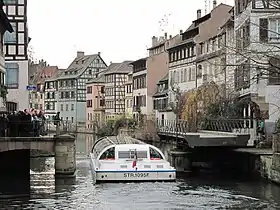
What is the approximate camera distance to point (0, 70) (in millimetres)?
44062

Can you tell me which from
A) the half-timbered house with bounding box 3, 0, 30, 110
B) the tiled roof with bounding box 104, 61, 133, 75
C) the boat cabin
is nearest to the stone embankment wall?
the boat cabin

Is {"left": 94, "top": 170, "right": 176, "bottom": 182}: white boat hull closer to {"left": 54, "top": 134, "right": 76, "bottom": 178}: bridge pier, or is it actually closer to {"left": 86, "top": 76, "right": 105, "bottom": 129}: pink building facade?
{"left": 54, "top": 134, "right": 76, "bottom": 178}: bridge pier

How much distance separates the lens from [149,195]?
2950 centimetres

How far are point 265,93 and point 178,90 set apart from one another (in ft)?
101

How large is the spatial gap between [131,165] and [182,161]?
33.8 feet

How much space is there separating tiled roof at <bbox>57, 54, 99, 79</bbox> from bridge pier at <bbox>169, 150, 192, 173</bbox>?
79.4 metres

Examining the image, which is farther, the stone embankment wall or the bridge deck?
the bridge deck

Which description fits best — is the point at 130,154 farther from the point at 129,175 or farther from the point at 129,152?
the point at 129,175

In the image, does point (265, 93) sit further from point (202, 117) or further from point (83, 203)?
point (83, 203)

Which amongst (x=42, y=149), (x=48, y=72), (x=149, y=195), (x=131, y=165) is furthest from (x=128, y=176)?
(x=48, y=72)

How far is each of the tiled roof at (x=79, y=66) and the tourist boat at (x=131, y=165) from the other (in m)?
87.1

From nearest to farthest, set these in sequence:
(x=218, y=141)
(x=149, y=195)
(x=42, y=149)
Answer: (x=149, y=195), (x=42, y=149), (x=218, y=141)

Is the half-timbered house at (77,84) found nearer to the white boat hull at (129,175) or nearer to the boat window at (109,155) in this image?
the boat window at (109,155)

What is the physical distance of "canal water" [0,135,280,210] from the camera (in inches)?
1062
